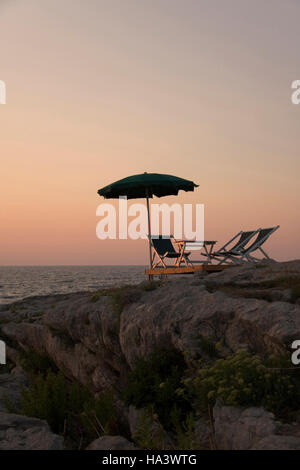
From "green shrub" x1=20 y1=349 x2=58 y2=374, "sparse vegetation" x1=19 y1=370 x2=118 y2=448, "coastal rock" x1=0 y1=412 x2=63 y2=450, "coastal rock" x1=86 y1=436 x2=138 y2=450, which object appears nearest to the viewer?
"coastal rock" x1=86 y1=436 x2=138 y2=450

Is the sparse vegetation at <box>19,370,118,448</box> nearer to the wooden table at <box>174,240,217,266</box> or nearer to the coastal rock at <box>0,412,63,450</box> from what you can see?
the coastal rock at <box>0,412,63,450</box>

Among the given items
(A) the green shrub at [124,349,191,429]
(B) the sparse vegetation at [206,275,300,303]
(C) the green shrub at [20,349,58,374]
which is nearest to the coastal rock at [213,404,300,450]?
(A) the green shrub at [124,349,191,429]

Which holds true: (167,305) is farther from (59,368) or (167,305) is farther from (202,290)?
(59,368)

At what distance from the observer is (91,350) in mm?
5793

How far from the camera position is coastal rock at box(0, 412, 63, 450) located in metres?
2.81

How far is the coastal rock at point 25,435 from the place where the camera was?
281 centimetres

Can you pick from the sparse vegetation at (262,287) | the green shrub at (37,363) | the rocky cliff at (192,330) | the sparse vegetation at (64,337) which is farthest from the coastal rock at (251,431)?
the green shrub at (37,363)

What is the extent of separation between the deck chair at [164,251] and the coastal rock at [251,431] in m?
7.15

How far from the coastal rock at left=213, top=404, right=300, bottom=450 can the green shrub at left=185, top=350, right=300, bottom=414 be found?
11 centimetres

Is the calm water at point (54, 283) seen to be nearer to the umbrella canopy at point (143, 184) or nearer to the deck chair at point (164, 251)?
the deck chair at point (164, 251)

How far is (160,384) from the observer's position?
11.7 feet

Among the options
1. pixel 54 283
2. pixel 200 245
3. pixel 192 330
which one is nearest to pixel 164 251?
pixel 200 245
